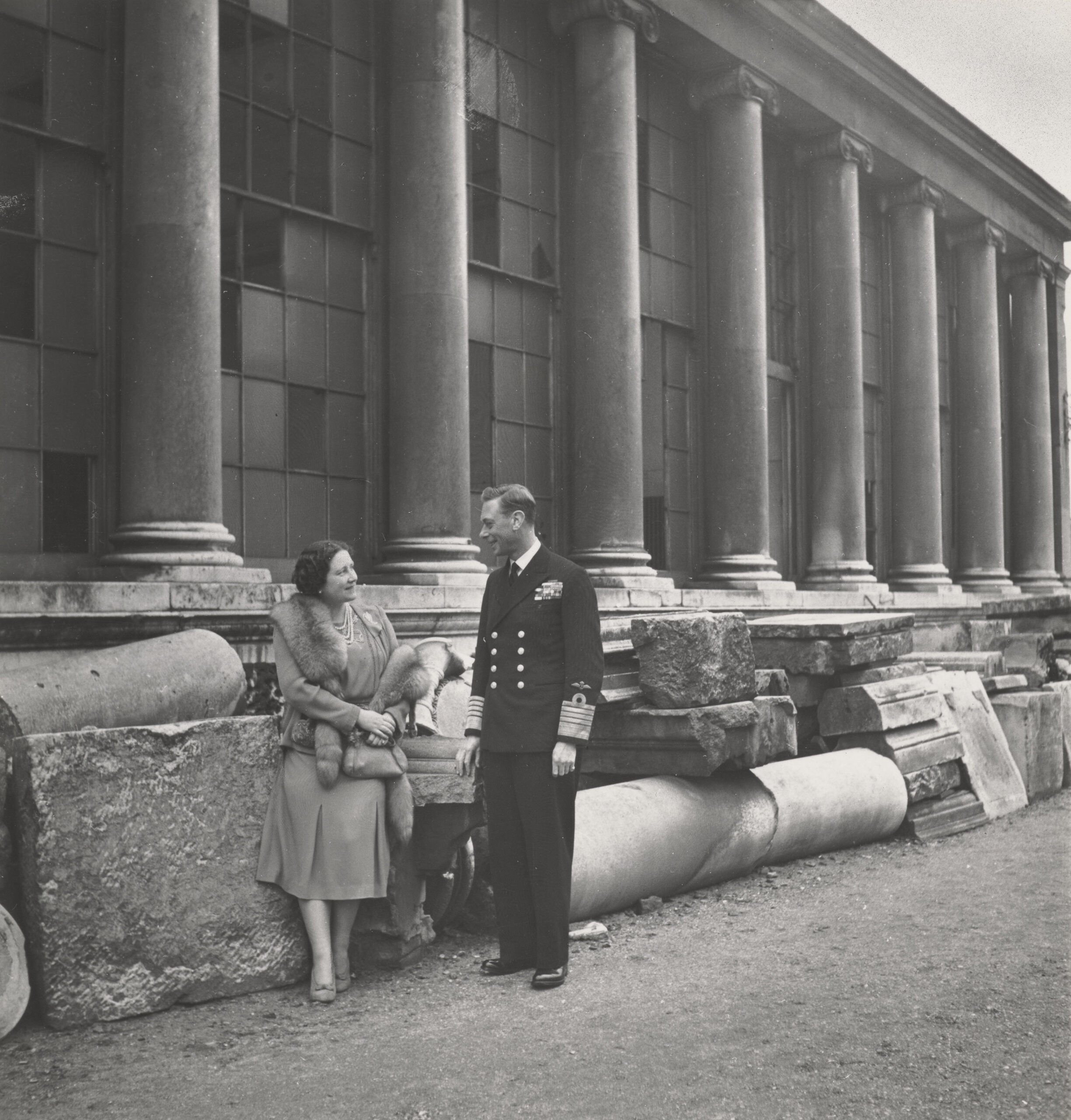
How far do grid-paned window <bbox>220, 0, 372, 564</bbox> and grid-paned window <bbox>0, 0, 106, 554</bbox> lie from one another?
4.38 feet

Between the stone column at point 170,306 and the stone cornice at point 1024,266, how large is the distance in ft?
63.3

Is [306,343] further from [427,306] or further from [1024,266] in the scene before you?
[1024,266]

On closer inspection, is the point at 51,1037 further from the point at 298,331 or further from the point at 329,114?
the point at 329,114

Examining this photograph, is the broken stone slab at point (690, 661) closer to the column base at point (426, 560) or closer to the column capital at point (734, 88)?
the column base at point (426, 560)

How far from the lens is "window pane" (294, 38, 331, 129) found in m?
12.1

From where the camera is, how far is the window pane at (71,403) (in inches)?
391

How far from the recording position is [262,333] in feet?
38.4

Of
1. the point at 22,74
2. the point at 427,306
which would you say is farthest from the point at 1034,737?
Result: the point at 22,74

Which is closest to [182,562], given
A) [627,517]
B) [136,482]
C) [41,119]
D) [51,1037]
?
[136,482]

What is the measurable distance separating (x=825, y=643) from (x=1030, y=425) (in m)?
17.0

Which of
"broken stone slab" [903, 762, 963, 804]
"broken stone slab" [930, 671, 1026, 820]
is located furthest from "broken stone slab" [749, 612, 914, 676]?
"broken stone slab" [903, 762, 963, 804]

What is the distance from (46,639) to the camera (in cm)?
802

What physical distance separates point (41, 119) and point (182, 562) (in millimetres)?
3535

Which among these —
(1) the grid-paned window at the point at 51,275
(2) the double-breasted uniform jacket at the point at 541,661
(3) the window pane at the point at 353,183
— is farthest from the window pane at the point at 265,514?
(2) the double-breasted uniform jacket at the point at 541,661
